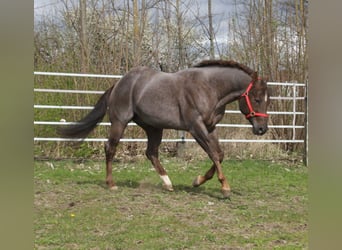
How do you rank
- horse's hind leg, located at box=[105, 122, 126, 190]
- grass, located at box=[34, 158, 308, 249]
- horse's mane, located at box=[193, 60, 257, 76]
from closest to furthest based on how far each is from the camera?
grass, located at box=[34, 158, 308, 249] < horse's mane, located at box=[193, 60, 257, 76] < horse's hind leg, located at box=[105, 122, 126, 190]

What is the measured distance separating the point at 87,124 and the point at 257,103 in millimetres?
1151

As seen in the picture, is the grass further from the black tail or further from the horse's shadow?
the black tail

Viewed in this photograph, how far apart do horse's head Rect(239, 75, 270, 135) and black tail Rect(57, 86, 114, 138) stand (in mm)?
997

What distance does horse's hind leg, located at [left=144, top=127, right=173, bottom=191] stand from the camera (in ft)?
8.97

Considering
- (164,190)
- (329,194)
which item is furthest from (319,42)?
(164,190)

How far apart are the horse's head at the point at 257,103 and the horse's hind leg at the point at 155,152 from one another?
0.70m

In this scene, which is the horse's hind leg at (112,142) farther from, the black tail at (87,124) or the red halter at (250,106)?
the red halter at (250,106)

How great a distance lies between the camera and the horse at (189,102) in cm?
254

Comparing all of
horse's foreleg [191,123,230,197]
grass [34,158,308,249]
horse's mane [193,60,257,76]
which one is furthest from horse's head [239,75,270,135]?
grass [34,158,308,249]

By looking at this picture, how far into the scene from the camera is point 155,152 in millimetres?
2807

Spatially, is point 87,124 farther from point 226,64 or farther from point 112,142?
point 226,64

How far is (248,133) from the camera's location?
3.97m

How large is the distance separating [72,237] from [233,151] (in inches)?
103

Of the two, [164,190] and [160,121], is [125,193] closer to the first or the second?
[164,190]
